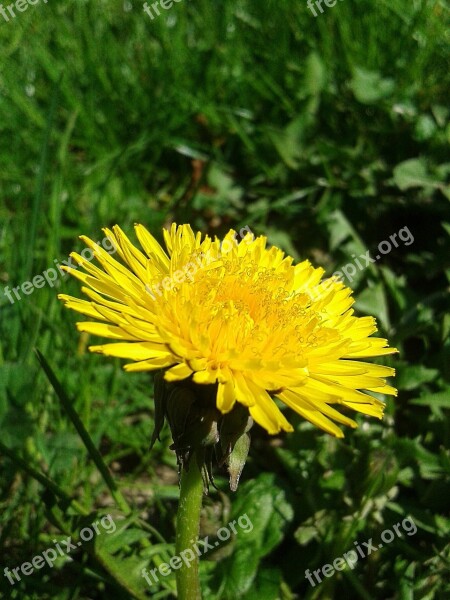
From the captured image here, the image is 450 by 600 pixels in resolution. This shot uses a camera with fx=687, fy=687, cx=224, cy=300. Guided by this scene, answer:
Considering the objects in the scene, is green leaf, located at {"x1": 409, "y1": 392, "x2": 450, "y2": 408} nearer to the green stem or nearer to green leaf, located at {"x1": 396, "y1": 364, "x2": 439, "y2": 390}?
green leaf, located at {"x1": 396, "y1": 364, "x2": 439, "y2": 390}

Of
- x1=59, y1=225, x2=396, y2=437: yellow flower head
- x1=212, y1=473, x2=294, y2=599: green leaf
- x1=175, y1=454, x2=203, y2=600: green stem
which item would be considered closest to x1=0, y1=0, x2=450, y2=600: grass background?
x1=212, y1=473, x2=294, y2=599: green leaf

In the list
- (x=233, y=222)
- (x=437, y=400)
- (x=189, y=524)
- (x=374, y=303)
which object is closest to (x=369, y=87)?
(x=233, y=222)

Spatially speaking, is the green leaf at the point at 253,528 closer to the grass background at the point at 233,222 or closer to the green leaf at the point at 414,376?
the grass background at the point at 233,222

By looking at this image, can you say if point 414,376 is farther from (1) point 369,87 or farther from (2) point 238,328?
(1) point 369,87

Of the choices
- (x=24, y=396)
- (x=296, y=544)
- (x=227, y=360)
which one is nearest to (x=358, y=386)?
(x=227, y=360)

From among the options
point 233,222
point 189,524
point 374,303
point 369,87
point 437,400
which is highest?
point 369,87

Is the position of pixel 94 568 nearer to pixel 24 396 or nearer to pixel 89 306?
pixel 24 396
